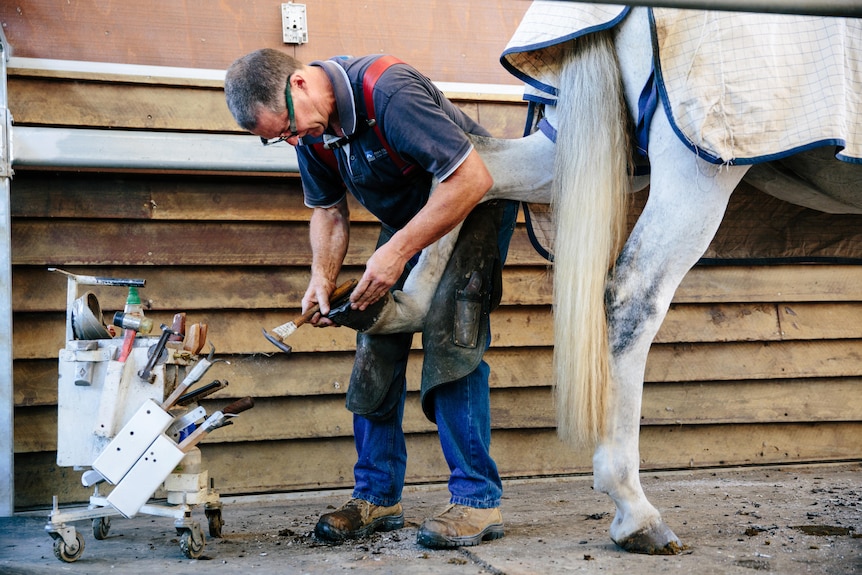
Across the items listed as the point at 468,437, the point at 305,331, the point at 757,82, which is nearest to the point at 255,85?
the point at 468,437

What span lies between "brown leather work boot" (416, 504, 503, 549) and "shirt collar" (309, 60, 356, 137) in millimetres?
924

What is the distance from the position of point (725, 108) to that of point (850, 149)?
28cm

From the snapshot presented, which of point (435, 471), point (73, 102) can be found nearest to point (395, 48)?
point (73, 102)

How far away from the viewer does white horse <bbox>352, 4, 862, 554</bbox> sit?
1726 mm

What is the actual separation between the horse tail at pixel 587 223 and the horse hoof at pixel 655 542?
0.23 meters

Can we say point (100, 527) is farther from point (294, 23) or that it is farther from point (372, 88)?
point (294, 23)

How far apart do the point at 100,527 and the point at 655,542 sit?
1.36 metres

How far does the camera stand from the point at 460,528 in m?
1.91

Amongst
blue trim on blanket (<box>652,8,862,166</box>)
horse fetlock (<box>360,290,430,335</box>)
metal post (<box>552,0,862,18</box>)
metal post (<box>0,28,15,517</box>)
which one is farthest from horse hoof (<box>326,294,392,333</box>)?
metal post (<box>0,28,15,517</box>)

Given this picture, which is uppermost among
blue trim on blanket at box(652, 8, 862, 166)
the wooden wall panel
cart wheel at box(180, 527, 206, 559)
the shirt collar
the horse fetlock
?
Answer: the wooden wall panel

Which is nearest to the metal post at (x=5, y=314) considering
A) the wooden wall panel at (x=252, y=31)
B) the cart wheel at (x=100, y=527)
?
the wooden wall panel at (x=252, y=31)

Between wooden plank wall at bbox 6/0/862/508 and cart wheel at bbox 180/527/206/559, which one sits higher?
wooden plank wall at bbox 6/0/862/508

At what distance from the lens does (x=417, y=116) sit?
6.10 feet

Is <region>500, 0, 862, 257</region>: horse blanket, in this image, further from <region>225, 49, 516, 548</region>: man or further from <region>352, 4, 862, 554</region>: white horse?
<region>225, 49, 516, 548</region>: man
